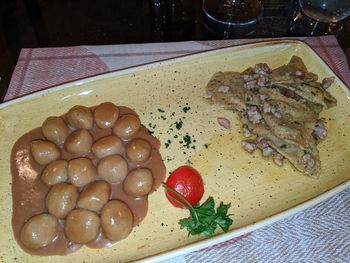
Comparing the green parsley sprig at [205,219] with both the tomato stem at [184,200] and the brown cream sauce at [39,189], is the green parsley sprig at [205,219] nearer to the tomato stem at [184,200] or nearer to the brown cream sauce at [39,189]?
the tomato stem at [184,200]

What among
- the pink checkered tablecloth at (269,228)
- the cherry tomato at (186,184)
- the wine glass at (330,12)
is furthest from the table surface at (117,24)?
the cherry tomato at (186,184)

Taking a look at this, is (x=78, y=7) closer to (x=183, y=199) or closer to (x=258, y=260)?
(x=183, y=199)

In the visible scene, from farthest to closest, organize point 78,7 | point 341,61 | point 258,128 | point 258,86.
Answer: point 78,7, point 341,61, point 258,86, point 258,128

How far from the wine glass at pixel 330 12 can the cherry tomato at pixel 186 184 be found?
177 cm

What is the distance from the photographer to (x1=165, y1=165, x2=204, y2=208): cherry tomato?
184 centimetres

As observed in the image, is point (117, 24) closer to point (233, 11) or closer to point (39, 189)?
point (233, 11)

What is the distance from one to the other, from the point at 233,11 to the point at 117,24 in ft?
3.07

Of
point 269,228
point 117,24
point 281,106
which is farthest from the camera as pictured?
point 117,24

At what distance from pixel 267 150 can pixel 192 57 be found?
739 millimetres

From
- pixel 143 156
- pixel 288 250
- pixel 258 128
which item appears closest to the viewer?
pixel 288 250

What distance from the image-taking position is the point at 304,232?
187cm

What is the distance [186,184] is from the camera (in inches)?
72.9

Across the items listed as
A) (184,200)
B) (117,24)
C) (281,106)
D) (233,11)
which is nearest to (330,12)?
(233,11)

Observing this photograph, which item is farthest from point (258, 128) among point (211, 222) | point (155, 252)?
point (155, 252)
